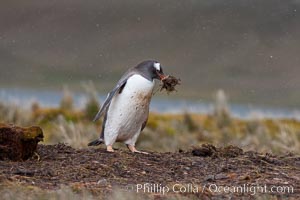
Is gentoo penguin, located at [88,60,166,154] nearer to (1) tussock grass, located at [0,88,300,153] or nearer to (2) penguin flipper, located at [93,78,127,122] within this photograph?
(2) penguin flipper, located at [93,78,127,122]

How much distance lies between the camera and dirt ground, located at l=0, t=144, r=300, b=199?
963 centimetres

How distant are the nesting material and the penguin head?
0.06 metres

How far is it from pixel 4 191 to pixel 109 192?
1.14 meters

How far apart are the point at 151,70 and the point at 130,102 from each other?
0.55 meters

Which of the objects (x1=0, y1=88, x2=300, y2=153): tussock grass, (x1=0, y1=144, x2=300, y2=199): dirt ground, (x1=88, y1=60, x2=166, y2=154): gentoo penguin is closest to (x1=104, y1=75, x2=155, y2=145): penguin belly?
(x1=88, y1=60, x2=166, y2=154): gentoo penguin

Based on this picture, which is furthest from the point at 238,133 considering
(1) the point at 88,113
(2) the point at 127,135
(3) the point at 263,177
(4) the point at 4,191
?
(4) the point at 4,191

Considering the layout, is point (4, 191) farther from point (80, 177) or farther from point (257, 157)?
point (257, 157)

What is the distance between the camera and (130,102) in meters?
12.4

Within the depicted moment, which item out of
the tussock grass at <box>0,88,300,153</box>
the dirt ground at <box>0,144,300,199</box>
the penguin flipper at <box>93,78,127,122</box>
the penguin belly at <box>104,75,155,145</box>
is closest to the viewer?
the dirt ground at <box>0,144,300,199</box>

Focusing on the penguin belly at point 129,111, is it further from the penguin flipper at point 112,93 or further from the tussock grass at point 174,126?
the tussock grass at point 174,126

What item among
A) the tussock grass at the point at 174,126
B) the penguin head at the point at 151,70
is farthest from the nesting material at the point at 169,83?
the tussock grass at the point at 174,126

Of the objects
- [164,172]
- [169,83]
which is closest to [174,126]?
[169,83]

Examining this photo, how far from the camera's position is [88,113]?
3241 cm

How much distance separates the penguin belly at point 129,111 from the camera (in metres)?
12.3
